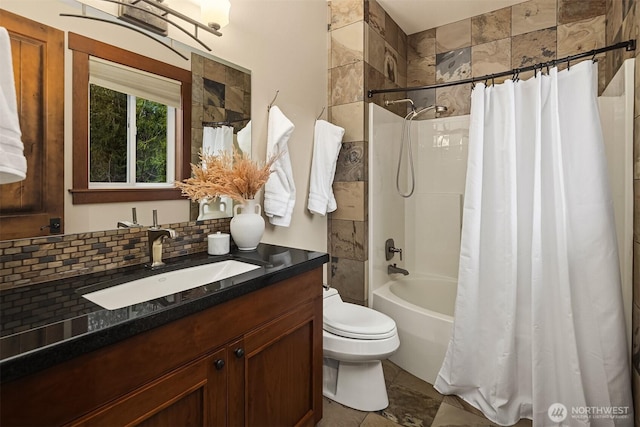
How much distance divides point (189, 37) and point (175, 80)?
23cm

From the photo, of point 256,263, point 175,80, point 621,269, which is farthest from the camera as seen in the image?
point 621,269

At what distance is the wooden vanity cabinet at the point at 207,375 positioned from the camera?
2.27ft

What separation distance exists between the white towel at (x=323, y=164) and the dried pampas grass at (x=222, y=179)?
2.01 feet

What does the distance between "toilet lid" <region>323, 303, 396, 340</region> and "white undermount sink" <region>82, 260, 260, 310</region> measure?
694 mm

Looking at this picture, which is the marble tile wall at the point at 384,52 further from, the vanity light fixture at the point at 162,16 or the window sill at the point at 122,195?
the window sill at the point at 122,195

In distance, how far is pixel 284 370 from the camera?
1.31 m

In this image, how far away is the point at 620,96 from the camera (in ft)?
5.37

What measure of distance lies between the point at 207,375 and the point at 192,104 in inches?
46.9

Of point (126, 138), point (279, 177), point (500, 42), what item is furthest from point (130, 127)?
point (500, 42)

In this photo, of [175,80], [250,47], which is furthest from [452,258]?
[175,80]

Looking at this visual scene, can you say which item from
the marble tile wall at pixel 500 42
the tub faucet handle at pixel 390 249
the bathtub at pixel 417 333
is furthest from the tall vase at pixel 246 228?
the marble tile wall at pixel 500 42

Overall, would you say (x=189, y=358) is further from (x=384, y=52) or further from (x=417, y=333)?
(x=384, y=52)

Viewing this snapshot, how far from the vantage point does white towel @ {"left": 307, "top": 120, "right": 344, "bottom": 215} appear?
7.22 feet

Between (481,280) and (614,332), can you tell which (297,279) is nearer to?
Result: (481,280)
